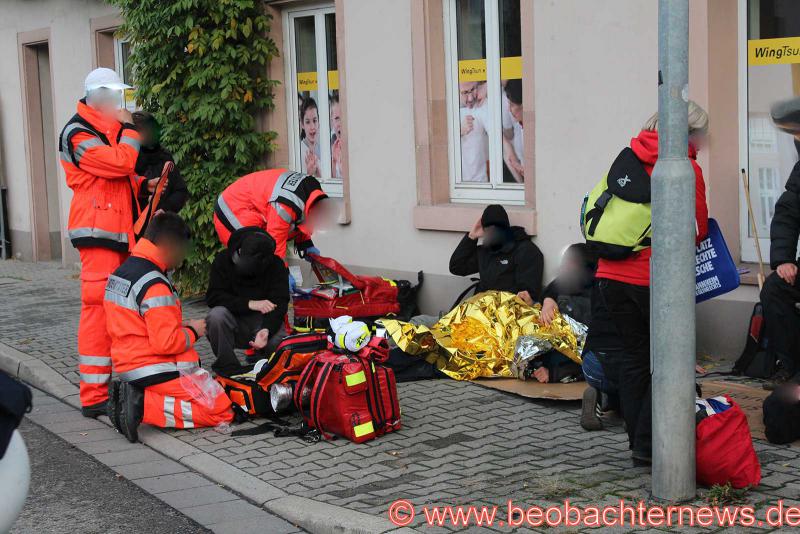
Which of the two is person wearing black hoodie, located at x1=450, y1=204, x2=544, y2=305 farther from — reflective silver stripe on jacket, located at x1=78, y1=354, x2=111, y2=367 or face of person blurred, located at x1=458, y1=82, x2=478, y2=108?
reflective silver stripe on jacket, located at x1=78, y1=354, x2=111, y2=367

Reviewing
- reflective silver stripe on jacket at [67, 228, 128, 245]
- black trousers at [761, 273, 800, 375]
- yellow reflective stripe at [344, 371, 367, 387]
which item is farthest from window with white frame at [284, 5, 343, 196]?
black trousers at [761, 273, 800, 375]

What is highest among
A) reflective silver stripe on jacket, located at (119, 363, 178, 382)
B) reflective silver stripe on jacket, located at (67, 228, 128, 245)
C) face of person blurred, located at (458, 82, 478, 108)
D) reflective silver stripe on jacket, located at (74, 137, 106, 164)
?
face of person blurred, located at (458, 82, 478, 108)

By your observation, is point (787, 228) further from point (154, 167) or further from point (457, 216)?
point (154, 167)

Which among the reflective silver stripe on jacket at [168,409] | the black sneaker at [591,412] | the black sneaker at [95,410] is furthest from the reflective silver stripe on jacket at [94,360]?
the black sneaker at [591,412]

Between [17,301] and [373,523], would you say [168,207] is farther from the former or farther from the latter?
[17,301]

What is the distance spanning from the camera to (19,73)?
54.3ft

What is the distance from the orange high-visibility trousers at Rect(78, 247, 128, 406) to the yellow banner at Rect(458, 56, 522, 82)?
3678mm

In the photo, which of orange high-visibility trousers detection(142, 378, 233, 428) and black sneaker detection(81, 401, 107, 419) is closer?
orange high-visibility trousers detection(142, 378, 233, 428)

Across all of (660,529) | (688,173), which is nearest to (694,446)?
(660,529)

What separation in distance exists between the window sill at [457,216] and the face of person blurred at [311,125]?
2.03 metres

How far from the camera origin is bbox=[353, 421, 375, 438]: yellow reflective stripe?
6242 mm

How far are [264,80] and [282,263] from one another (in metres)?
4.07

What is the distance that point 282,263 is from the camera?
775cm

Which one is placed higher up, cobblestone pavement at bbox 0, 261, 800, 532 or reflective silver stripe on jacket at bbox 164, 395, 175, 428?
reflective silver stripe on jacket at bbox 164, 395, 175, 428
